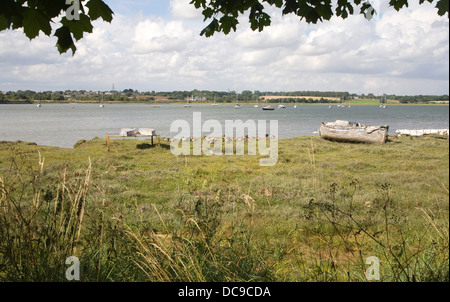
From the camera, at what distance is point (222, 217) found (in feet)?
14.0

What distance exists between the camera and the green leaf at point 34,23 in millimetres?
2105

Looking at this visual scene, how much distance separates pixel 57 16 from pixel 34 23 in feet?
0.64

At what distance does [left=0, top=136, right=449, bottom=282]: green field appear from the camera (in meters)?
2.92

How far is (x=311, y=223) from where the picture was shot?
614cm

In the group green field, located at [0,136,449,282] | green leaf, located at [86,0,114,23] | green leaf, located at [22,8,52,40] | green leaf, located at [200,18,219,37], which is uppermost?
green leaf, located at [200,18,219,37]

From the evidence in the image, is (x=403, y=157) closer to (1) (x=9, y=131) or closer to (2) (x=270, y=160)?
(2) (x=270, y=160)

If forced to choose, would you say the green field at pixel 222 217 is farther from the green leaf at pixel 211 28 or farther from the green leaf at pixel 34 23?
the green leaf at pixel 211 28

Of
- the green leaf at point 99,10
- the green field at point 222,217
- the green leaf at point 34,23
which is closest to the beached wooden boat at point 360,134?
the green field at point 222,217

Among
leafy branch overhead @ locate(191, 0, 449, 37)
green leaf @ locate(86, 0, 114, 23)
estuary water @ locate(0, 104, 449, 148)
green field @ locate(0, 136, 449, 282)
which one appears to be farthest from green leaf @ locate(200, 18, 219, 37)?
estuary water @ locate(0, 104, 449, 148)

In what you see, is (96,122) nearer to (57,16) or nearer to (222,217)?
(222,217)

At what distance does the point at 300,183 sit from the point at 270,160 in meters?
5.66

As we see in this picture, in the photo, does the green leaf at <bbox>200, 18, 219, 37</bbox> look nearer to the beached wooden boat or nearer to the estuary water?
the estuary water

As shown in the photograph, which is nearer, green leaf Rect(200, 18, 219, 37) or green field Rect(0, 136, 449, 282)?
green field Rect(0, 136, 449, 282)
